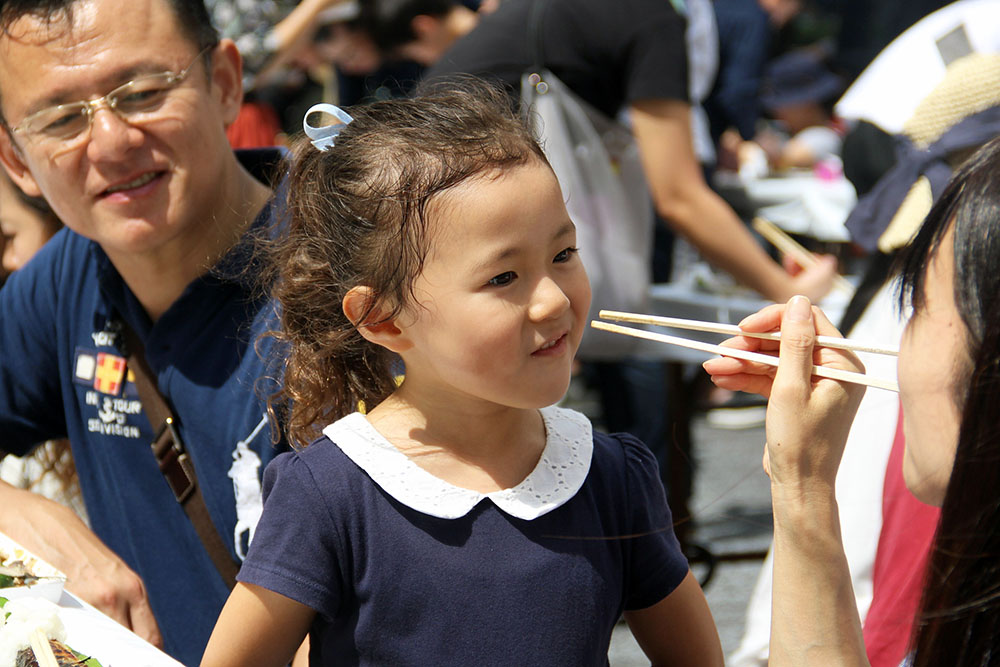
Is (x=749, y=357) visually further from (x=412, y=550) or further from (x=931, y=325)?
(x=412, y=550)

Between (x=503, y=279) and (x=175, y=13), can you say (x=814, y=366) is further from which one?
(x=175, y=13)

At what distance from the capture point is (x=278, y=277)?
5.02 feet

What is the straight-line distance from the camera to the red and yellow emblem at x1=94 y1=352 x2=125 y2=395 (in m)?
1.87

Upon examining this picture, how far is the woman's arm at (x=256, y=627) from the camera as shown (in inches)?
48.2

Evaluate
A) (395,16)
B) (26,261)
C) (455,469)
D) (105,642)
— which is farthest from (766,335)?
(395,16)

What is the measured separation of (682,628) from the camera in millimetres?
1366

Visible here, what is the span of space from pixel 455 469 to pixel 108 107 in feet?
2.74

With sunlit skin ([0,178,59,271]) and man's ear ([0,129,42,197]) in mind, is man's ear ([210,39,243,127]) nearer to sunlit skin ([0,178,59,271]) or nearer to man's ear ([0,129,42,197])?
man's ear ([0,129,42,197])

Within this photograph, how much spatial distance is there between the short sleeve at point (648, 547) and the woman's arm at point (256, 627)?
39 cm

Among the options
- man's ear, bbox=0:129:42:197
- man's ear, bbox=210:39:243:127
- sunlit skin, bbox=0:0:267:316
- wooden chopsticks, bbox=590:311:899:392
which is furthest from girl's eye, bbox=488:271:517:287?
man's ear, bbox=0:129:42:197

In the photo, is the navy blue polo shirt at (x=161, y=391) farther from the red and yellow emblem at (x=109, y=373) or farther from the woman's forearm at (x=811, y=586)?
the woman's forearm at (x=811, y=586)

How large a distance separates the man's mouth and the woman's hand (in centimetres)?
104

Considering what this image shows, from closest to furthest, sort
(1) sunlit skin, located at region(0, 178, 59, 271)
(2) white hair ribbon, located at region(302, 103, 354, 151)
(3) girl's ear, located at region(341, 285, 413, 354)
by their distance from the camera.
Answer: (3) girl's ear, located at region(341, 285, 413, 354)
(2) white hair ribbon, located at region(302, 103, 354, 151)
(1) sunlit skin, located at region(0, 178, 59, 271)

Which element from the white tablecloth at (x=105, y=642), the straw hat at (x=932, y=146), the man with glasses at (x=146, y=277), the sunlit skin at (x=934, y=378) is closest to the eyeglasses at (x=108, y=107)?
the man with glasses at (x=146, y=277)
